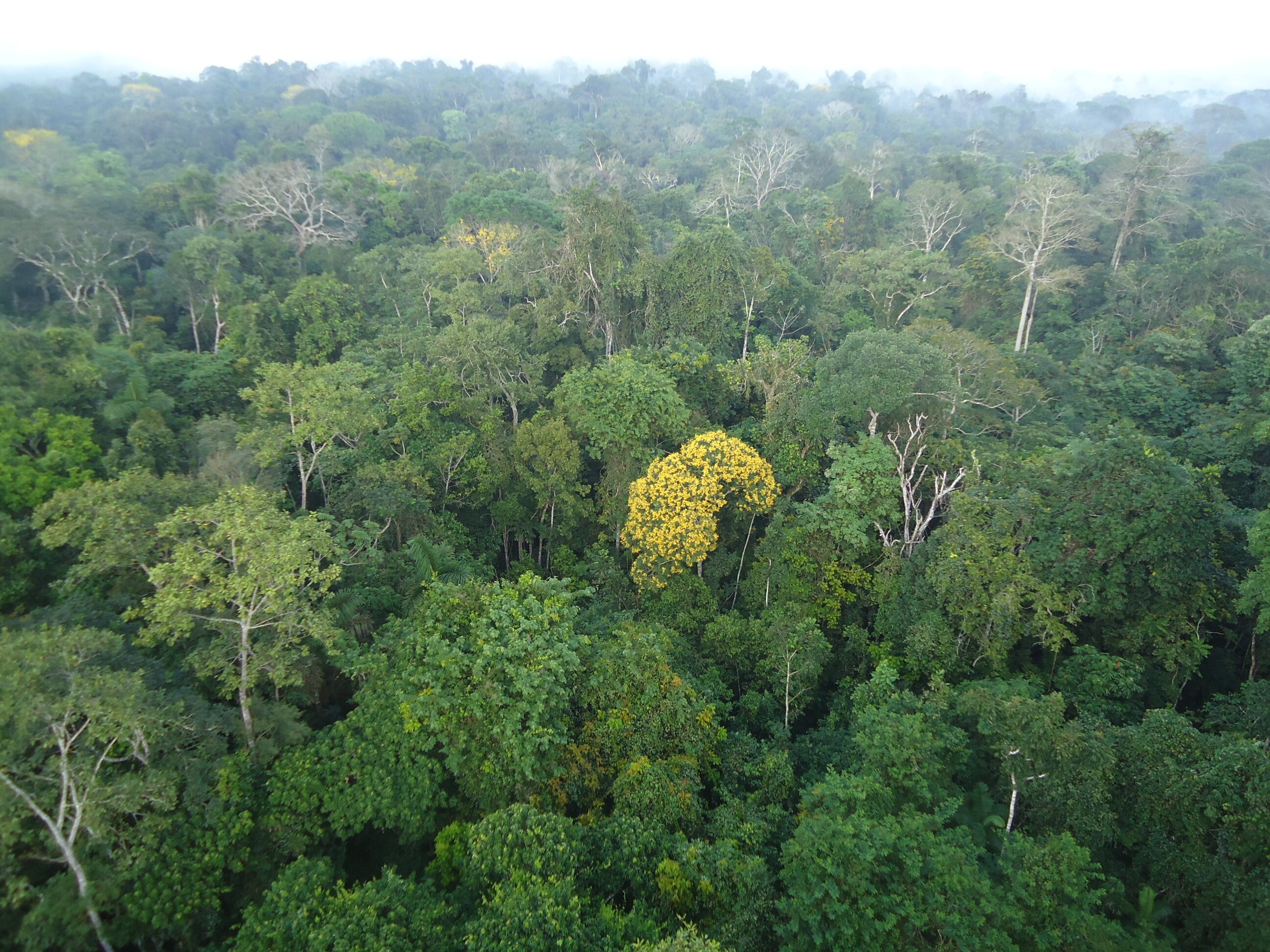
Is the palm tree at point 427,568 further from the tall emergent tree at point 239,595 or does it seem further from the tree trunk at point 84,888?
the tree trunk at point 84,888

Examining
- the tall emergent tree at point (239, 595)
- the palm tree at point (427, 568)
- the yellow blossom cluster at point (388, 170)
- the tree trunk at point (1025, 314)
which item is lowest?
the palm tree at point (427, 568)

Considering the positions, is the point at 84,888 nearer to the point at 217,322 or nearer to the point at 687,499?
the point at 687,499

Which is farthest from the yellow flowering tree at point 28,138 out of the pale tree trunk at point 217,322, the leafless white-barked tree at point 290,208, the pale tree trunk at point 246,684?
the pale tree trunk at point 246,684

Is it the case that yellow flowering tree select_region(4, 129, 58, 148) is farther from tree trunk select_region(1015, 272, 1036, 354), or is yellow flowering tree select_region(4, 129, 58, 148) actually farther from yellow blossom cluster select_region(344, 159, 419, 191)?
tree trunk select_region(1015, 272, 1036, 354)

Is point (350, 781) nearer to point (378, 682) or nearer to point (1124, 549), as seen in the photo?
point (378, 682)

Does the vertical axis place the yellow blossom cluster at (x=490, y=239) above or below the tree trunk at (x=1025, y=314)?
above

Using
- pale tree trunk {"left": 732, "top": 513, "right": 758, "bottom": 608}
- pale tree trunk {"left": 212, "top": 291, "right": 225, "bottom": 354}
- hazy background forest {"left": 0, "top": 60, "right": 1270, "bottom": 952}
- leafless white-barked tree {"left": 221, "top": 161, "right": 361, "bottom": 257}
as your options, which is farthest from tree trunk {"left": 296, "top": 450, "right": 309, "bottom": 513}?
leafless white-barked tree {"left": 221, "top": 161, "right": 361, "bottom": 257}
